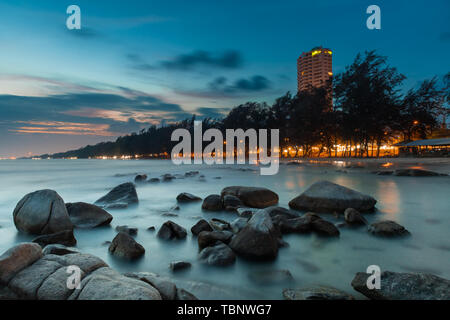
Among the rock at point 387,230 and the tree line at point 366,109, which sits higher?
the tree line at point 366,109

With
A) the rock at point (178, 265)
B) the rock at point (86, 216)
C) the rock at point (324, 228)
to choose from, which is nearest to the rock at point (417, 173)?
the rock at point (324, 228)

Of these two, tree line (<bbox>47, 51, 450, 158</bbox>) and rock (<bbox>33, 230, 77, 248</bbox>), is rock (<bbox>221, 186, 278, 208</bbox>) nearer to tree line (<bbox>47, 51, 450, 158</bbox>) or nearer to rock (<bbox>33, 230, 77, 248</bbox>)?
rock (<bbox>33, 230, 77, 248</bbox>)

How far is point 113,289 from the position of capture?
2045 mm

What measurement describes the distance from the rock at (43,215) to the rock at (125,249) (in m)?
1.43

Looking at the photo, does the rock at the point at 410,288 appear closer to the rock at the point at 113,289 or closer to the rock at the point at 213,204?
the rock at the point at 113,289

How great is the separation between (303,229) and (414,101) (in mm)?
50503

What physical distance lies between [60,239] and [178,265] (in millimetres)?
2162

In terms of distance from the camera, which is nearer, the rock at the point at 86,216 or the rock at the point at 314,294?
the rock at the point at 314,294

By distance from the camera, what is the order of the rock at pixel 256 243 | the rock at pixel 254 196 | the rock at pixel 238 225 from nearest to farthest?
the rock at pixel 256 243 → the rock at pixel 238 225 → the rock at pixel 254 196

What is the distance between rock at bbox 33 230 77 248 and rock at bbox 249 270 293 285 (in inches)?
116

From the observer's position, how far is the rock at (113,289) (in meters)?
2.00

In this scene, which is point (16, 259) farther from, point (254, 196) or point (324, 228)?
point (254, 196)

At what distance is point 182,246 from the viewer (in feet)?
12.6
